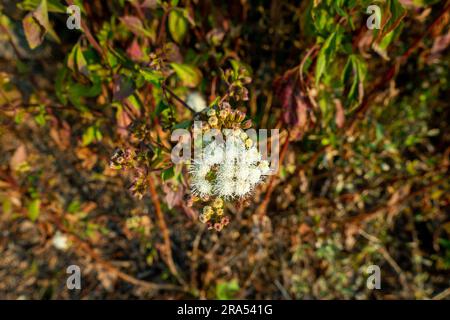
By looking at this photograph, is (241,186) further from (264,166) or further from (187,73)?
(187,73)

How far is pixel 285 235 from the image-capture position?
201cm

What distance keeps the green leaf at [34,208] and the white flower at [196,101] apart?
79 cm

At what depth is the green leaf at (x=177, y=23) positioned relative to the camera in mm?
1304

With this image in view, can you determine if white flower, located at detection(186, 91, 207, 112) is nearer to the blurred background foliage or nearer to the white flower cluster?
the blurred background foliage

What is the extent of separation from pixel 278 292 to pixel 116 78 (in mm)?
1323

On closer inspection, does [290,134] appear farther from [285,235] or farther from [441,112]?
[441,112]

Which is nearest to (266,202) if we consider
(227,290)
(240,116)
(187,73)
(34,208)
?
(227,290)

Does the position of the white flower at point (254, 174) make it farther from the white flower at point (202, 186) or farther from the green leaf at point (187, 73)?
the green leaf at point (187, 73)

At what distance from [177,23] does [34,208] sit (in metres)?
1.01

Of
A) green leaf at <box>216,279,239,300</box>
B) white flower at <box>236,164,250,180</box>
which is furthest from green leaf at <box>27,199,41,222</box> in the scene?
white flower at <box>236,164,250,180</box>

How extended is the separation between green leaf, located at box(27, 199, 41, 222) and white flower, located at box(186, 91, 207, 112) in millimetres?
794

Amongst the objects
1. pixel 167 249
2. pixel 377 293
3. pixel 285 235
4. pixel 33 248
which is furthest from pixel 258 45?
pixel 33 248

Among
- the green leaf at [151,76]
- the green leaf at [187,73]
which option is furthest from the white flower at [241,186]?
the green leaf at [187,73]

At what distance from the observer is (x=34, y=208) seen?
1.67 meters
